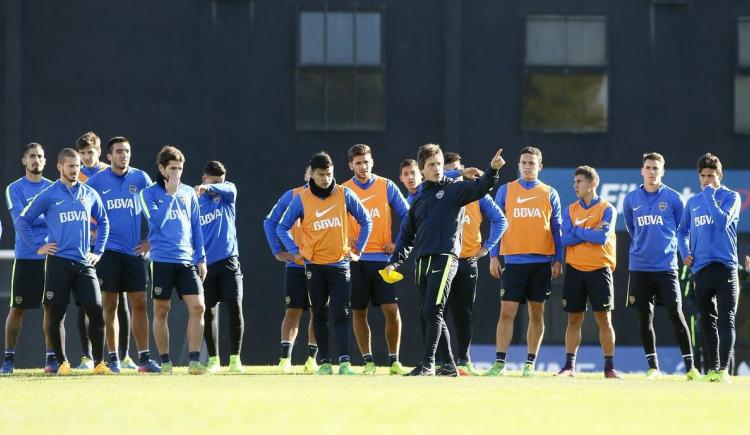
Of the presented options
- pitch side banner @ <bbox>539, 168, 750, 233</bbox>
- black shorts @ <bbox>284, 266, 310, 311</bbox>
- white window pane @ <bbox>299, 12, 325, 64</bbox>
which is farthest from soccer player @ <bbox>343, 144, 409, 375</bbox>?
pitch side banner @ <bbox>539, 168, 750, 233</bbox>

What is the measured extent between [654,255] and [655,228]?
0.87 feet

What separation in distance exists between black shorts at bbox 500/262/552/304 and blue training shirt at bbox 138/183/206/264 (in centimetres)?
→ 304

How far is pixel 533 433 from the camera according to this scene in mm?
7973

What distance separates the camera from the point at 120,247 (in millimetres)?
13398

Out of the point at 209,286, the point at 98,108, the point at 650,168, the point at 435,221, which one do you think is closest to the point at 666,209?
the point at 650,168

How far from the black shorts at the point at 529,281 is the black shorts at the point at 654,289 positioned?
0.80 meters

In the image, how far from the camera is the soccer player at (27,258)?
1331cm

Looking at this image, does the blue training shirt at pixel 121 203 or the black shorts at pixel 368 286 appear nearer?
the blue training shirt at pixel 121 203

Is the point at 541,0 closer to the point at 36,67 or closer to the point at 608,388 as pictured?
the point at 36,67

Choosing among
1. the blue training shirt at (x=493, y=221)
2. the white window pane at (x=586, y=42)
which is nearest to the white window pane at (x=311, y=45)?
the white window pane at (x=586, y=42)

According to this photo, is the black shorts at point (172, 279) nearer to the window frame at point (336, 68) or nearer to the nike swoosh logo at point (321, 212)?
the nike swoosh logo at point (321, 212)

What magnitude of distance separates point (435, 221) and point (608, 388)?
7.16 feet

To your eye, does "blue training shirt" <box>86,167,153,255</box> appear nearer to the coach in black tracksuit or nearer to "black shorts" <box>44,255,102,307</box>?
"black shorts" <box>44,255,102,307</box>

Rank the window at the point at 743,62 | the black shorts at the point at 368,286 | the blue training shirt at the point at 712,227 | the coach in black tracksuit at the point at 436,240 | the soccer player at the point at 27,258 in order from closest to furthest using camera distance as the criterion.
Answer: the coach in black tracksuit at the point at 436,240 < the blue training shirt at the point at 712,227 < the soccer player at the point at 27,258 < the black shorts at the point at 368,286 < the window at the point at 743,62
